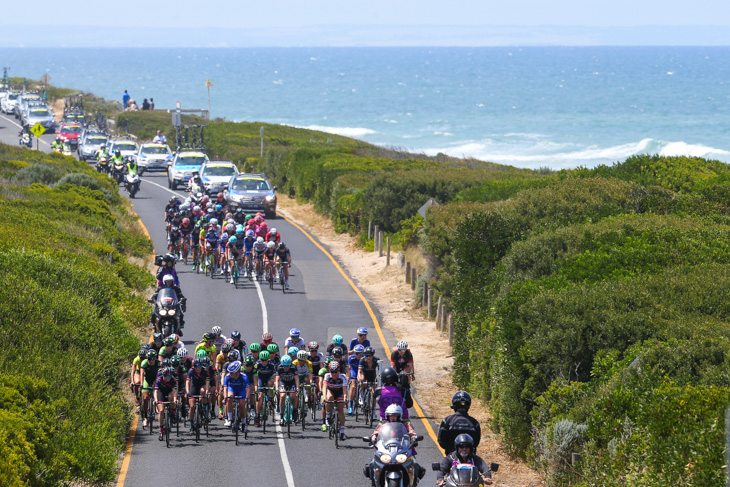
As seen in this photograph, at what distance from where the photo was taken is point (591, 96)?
175750mm

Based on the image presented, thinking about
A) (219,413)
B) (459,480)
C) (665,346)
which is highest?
(665,346)

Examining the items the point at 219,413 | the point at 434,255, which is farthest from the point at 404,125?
the point at 219,413

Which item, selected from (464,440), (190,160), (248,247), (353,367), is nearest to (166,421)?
(353,367)

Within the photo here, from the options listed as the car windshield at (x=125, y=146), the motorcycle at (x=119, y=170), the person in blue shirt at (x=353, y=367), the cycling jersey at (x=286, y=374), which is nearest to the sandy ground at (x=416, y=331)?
the person in blue shirt at (x=353, y=367)

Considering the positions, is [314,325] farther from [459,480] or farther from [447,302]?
[459,480]

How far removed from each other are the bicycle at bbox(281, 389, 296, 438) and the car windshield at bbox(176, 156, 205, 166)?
1388 inches

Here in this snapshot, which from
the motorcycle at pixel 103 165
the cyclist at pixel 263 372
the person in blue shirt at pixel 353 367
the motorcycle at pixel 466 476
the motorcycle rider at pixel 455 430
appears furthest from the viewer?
the motorcycle at pixel 103 165

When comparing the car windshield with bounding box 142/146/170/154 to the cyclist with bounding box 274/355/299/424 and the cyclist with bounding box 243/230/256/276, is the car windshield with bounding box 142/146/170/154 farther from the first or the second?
the cyclist with bounding box 274/355/299/424

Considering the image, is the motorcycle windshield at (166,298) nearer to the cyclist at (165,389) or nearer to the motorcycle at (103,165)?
the cyclist at (165,389)

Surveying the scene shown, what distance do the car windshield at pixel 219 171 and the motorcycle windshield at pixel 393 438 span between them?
36.0 meters

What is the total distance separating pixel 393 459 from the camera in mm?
12344

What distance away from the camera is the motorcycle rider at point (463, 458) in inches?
464

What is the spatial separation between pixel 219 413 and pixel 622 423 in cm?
852

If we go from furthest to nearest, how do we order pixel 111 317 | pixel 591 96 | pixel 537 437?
1. pixel 591 96
2. pixel 111 317
3. pixel 537 437
